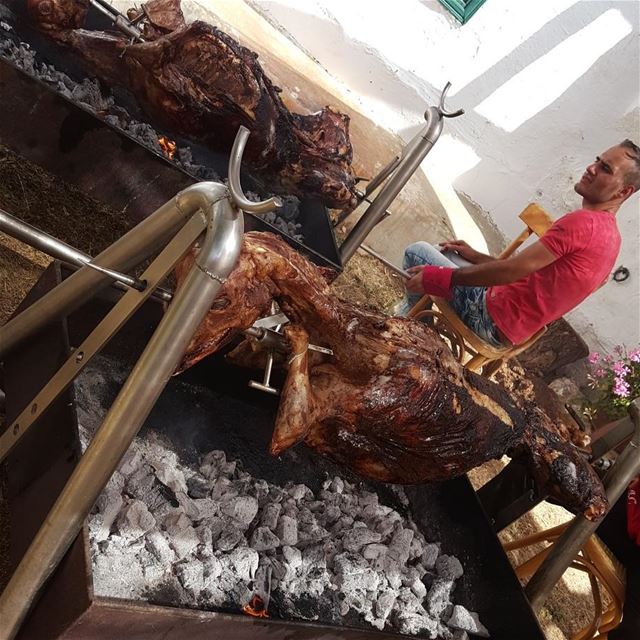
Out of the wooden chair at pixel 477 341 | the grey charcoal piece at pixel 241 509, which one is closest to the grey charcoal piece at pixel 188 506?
the grey charcoal piece at pixel 241 509

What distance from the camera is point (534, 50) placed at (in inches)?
217

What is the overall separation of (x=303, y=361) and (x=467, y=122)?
4750mm

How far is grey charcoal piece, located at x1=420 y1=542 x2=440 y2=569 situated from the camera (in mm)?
2604

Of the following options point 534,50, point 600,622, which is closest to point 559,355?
point 534,50

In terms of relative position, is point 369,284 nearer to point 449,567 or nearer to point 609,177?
point 609,177

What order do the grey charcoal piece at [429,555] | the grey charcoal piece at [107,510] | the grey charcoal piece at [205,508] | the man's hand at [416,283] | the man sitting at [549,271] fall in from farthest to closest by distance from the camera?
1. the man's hand at [416,283]
2. the man sitting at [549,271]
3. the grey charcoal piece at [429,555]
4. the grey charcoal piece at [205,508]
5. the grey charcoal piece at [107,510]

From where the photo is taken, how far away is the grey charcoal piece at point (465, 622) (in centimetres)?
240

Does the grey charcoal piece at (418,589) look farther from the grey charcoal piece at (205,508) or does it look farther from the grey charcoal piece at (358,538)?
the grey charcoal piece at (205,508)

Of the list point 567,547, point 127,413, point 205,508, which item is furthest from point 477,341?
point 127,413

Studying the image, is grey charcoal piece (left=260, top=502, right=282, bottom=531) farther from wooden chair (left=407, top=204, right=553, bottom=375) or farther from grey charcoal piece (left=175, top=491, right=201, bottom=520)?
wooden chair (left=407, top=204, right=553, bottom=375)

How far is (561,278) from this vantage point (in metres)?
3.45

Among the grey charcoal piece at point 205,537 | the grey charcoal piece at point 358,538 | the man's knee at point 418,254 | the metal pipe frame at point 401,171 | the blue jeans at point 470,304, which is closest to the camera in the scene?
the grey charcoal piece at point 205,537

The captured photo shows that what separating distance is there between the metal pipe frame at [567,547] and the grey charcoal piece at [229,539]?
4.25 feet

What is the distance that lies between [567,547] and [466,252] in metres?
2.22
